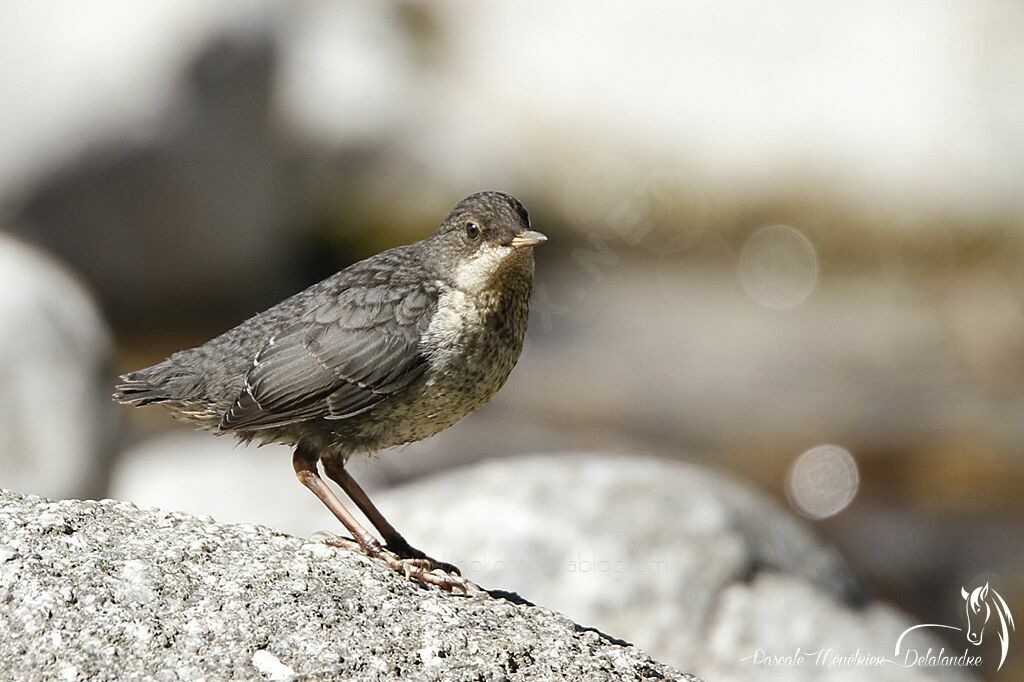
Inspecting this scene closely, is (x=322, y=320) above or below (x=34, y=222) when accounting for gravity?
above

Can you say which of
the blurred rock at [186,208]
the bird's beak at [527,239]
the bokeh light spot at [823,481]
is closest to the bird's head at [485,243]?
the bird's beak at [527,239]

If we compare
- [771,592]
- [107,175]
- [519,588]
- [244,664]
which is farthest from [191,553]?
[107,175]

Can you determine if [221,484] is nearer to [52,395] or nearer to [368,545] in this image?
[52,395]

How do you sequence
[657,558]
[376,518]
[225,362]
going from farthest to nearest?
[657,558]
[225,362]
[376,518]

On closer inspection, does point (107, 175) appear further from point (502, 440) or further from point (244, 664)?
point (244, 664)

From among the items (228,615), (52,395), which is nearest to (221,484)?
(52,395)
